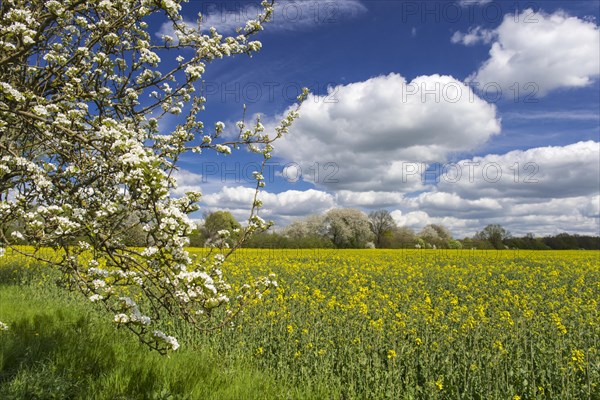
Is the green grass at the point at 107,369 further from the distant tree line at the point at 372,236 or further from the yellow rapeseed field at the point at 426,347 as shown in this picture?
the distant tree line at the point at 372,236

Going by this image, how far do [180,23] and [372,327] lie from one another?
628 cm

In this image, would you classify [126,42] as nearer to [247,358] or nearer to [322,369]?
[247,358]

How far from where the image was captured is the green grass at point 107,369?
4.73 meters

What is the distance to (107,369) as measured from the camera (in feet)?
17.7

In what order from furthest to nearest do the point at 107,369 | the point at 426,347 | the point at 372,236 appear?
the point at 372,236
the point at 426,347
the point at 107,369

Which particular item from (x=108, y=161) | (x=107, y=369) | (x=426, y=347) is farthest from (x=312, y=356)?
(x=108, y=161)

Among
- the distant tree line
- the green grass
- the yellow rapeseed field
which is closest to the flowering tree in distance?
the green grass

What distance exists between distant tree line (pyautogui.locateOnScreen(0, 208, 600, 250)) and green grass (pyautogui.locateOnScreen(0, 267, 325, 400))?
3356 centimetres

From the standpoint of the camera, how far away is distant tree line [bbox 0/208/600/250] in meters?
45.7

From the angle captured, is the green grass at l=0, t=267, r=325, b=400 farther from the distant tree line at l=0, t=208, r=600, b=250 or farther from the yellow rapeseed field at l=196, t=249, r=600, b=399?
the distant tree line at l=0, t=208, r=600, b=250

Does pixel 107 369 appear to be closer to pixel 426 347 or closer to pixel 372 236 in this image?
pixel 426 347

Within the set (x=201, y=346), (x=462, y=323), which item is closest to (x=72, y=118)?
(x=201, y=346)

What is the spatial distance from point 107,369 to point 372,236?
6698 cm

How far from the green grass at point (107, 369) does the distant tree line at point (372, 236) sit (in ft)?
110
